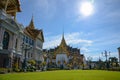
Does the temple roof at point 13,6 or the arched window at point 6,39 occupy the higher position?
the temple roof at point 13,6

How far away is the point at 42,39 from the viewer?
59.0 m

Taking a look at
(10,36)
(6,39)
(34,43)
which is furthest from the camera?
(34,43)

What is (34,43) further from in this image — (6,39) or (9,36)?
(6,39)


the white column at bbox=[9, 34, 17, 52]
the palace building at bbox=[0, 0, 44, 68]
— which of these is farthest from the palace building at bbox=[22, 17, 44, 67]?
the white column at bbox=[9, 34, 17, 52]

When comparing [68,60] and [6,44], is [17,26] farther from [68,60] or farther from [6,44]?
[68,60]

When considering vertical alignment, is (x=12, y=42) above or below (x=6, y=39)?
below

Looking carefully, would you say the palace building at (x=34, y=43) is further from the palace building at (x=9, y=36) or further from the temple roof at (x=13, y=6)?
the temple roof at (x=13, y=6)

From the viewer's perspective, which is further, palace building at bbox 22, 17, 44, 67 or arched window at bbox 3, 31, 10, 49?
palace building at bbox 22, 17, 44, 67

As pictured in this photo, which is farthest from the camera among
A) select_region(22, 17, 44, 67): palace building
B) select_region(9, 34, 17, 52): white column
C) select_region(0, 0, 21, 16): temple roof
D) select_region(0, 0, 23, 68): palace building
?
select_region(22, 17, 44, 67): palace building

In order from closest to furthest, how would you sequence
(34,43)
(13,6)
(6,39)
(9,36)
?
(6,39) < (9,36) < (13,6) < (34,43)

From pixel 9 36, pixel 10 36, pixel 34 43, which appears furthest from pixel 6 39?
pixel 34 43

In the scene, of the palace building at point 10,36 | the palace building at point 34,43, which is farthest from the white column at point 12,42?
the palace building at point 34,43

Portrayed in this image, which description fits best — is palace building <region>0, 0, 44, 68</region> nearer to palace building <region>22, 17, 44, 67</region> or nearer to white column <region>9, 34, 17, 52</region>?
white column <region>9, 34, 17, 52</region>

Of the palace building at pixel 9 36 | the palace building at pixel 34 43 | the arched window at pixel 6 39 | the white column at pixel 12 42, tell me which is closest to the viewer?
the palace building at pixel 9 36
